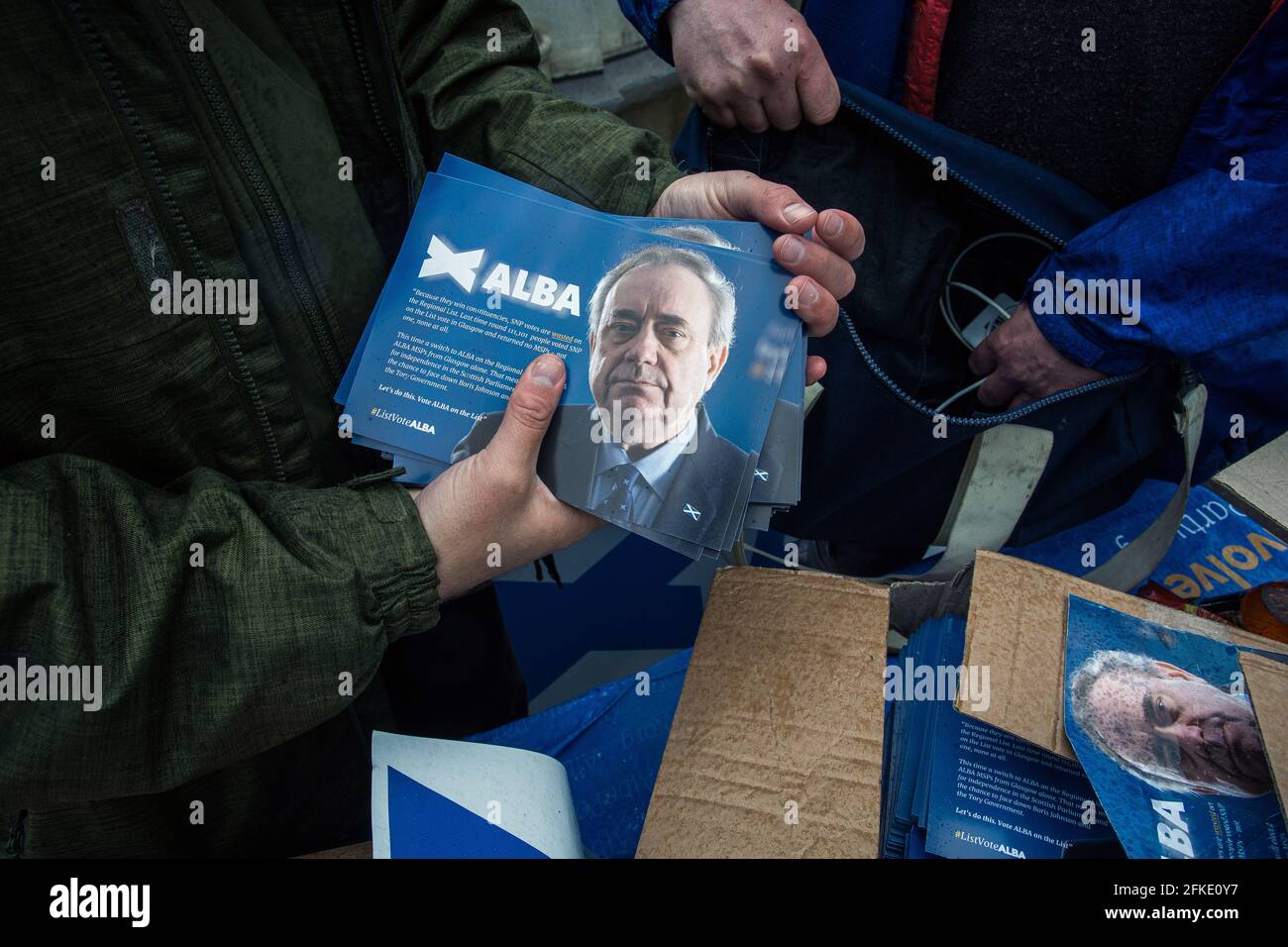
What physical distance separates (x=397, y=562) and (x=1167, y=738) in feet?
2.23

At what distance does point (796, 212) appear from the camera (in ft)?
2.76

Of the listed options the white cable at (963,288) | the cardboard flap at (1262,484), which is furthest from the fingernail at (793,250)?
the cardboard flap at (1262,484)

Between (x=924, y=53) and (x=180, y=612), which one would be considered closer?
(x=180, y=612)

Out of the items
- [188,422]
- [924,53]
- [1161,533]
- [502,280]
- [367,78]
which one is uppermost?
[924,53]

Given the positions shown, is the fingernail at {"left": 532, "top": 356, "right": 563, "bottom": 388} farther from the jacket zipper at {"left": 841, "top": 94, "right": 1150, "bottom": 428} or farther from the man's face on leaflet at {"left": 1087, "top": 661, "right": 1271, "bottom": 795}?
the man's face on leaflet at {"left": 1087, "top": 661, "right": 1271, "bottom": 795}

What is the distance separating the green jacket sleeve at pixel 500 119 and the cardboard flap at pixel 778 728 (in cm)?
48

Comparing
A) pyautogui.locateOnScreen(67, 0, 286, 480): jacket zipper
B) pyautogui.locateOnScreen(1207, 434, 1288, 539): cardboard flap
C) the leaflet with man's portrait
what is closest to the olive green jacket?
pyautogui.locateOnScreen(67, 0, 286, 480): jacket zipper

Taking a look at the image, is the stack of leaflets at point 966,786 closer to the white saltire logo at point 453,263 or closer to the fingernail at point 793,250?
the fingernail at point 793,250

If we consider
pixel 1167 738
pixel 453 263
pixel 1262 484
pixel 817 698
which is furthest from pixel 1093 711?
pixel 453 263

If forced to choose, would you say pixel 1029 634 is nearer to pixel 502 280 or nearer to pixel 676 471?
pixel 676 471

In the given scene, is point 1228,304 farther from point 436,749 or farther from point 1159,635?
point 436,749

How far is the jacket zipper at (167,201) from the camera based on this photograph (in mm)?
591

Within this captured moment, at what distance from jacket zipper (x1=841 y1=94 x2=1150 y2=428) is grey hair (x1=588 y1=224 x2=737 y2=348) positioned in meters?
0.19

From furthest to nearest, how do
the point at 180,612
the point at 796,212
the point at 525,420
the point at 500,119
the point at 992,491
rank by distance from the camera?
the point at 992,491, the point at 500,119, the point at 796,212, the point at 525,420, the point at 180,612
